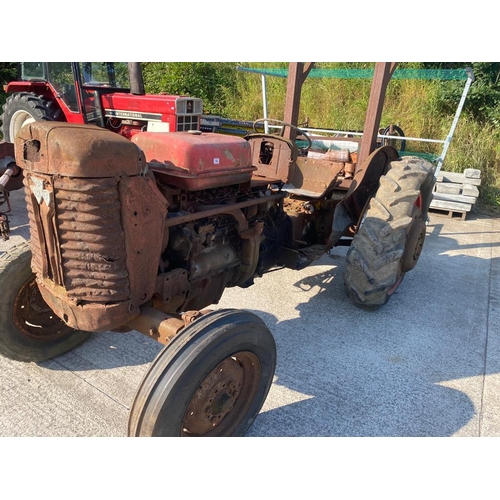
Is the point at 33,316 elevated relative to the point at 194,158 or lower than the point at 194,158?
lower

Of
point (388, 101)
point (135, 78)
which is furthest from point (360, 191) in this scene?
point (388, 101)

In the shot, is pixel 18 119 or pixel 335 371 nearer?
pixel 335 371

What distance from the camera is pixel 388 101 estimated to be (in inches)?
392

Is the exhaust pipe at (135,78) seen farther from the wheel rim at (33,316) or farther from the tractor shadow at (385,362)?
the wheel rim at (33,316)

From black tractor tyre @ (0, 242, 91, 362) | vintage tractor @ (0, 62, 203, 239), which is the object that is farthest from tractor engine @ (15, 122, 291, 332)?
vintage tractor @ (0, 62, 203, 239)

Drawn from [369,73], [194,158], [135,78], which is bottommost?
[194,158]

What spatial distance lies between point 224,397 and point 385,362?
4.46 ft

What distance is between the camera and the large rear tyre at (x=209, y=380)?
5.68ft

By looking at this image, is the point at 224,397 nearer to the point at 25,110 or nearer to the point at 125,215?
the point at 125,215

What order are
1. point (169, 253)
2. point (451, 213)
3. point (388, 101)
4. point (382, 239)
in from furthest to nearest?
point (388, 101), point (451, 213), point (382, 239), point (169, 253)

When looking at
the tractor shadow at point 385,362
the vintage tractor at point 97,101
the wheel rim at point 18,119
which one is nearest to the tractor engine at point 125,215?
the tractor shadow at point 385,362

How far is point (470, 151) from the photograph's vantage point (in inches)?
321

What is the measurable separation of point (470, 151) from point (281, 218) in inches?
250

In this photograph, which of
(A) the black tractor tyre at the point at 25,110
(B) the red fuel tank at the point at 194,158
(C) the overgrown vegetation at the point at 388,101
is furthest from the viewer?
(C) the overgrown vegetation at the point at 388,101
